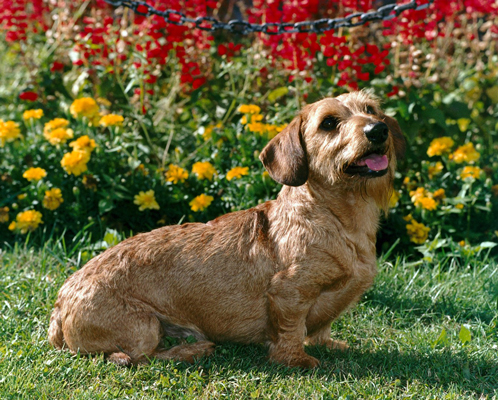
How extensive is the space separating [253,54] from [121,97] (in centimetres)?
148

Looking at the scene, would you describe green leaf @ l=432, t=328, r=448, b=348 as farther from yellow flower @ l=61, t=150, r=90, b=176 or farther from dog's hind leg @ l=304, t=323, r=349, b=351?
yellow flower @ l=61, t=150, r=90, b=176

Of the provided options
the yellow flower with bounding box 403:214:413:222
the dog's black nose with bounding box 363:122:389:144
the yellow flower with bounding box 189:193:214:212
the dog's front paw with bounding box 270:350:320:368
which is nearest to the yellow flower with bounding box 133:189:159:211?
the yellow flower with bounding box 189:193:214:212

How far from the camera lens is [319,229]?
A: 10.8 ft

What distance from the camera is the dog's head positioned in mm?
3088

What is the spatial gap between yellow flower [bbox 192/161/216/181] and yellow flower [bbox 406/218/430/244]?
176 cm

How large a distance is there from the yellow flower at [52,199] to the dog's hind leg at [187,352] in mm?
2118

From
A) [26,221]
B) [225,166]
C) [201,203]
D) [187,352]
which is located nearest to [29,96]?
[26,221]

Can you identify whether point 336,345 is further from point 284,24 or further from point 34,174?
point 34,174

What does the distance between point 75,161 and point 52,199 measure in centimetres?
40

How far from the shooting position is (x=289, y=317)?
10.8 ft

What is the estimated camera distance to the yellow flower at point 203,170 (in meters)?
5.01

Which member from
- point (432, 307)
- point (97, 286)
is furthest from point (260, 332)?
point (432, 307)

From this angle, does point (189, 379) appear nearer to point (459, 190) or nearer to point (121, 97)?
point (459, 190)

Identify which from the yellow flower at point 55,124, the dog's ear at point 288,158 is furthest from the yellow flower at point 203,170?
the dog's ear at point 288,158
